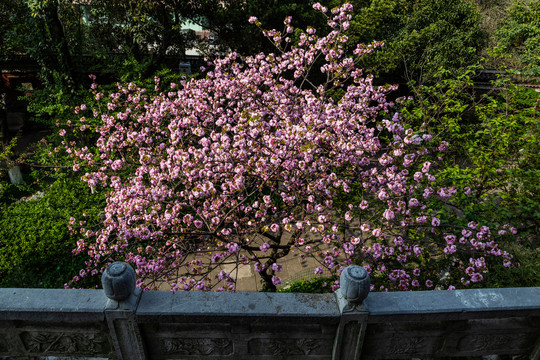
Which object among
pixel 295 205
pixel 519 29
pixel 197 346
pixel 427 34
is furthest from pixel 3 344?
pixel 519 29

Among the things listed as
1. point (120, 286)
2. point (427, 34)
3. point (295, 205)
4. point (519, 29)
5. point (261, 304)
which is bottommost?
point (295, 205)

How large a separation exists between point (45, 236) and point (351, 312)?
423 inches

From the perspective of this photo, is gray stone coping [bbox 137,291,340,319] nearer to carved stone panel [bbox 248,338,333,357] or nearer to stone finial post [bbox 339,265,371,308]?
stone finial post [bbox 339,265,371,308]

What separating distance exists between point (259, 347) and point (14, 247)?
9.90 m

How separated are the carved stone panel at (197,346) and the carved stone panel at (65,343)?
31.5 inches

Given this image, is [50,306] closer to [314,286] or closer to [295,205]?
[295,205]

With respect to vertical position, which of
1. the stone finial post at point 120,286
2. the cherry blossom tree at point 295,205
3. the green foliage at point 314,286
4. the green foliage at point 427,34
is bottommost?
the green foliage at point 314,286

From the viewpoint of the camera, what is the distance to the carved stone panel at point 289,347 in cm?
441

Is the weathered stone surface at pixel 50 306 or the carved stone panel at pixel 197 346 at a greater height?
the weathered stone surface at pixel 50 306

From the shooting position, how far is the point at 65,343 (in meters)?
4.34

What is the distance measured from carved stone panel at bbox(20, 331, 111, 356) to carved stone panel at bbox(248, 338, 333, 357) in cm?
200

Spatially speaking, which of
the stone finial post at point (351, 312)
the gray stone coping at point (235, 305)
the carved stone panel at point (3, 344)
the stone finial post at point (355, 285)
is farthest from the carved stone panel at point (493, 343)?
the carved stone panel at point (3, 344)

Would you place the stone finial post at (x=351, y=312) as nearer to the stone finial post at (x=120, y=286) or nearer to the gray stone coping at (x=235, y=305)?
the gray stone coping at (x=235, y=305)

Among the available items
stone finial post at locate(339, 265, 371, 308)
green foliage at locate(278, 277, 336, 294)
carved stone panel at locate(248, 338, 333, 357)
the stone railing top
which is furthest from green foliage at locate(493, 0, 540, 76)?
carved stone panel at locate(248, 338, 333, 357)
